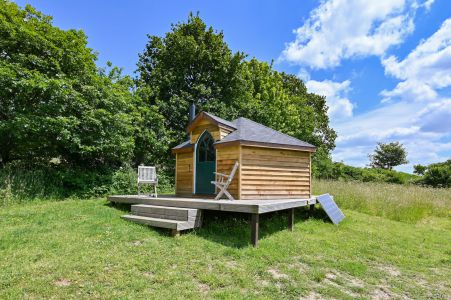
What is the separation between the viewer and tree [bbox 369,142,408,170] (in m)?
36.8

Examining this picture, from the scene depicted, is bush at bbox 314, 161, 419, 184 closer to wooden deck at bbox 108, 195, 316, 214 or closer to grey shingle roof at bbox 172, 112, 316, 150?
grey shingle roof at bbox 172, 112, 316, 150

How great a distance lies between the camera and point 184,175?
33.2 feet

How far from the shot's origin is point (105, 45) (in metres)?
13.5

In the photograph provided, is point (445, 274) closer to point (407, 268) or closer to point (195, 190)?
point (407, 268)

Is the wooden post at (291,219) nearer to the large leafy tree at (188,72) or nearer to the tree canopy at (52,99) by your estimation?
the tree canopy at (52,99)

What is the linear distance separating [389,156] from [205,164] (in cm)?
3679

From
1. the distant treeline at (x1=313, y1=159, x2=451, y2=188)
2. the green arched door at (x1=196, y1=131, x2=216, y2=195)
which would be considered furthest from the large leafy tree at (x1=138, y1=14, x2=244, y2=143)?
the distant treeline at (x1=313, y1=159, x2=451, y2=188)

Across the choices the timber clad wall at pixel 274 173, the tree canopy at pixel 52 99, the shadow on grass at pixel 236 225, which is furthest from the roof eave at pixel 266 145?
the tree canopy at pixel 52 99

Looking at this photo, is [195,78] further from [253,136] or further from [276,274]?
[276,274]

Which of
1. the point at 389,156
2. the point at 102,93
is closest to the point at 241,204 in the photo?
the point at 102,93

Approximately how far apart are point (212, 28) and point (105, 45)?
7891 millimetres

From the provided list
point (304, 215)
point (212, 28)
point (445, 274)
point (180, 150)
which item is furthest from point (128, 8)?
point (445, 274)

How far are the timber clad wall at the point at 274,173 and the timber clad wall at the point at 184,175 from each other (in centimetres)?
280

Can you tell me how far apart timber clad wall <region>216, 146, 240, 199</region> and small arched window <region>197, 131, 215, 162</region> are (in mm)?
759
